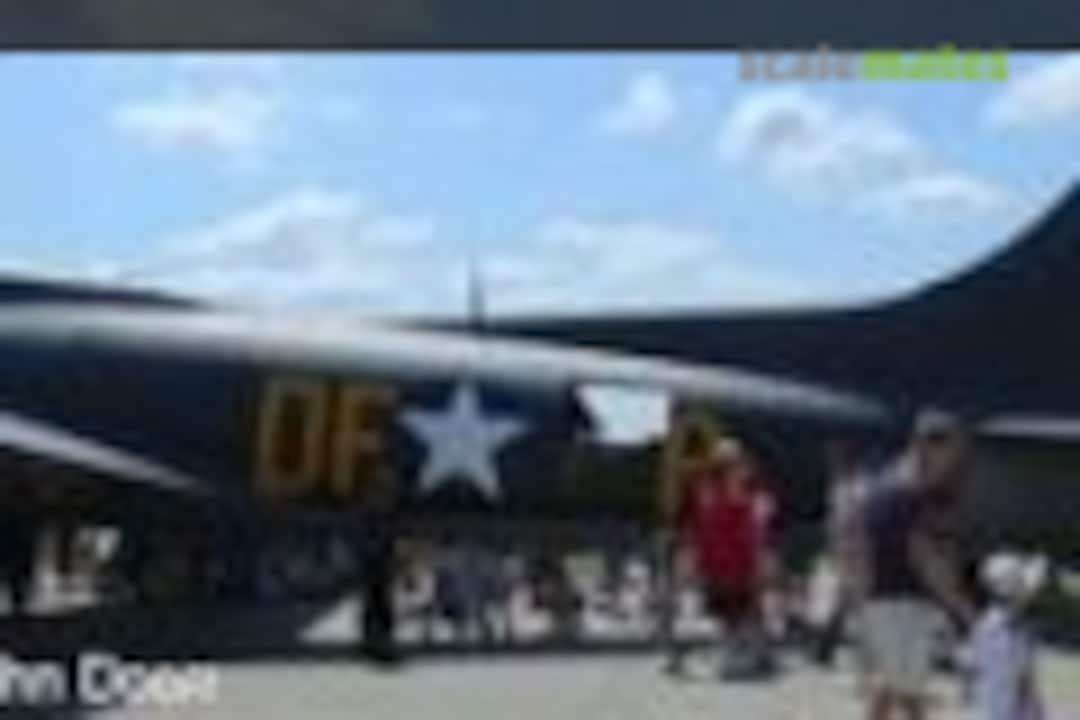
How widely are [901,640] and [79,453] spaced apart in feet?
4.96

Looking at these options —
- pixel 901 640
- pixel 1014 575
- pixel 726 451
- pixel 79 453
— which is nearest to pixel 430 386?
pixel 726 451

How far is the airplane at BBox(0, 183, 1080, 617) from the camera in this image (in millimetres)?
3156

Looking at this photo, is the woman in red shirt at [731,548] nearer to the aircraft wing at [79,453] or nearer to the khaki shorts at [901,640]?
the khaki shorts at [901,640]

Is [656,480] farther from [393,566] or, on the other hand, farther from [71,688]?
[71,688]

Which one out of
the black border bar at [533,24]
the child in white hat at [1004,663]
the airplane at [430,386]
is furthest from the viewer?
the airplane at [430,386]

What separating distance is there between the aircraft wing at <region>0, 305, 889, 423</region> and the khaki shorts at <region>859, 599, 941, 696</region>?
0.36 metres

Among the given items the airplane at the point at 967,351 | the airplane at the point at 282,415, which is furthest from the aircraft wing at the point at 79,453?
the airplane at the point at 967,351

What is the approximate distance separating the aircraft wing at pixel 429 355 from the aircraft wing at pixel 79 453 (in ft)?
0.63

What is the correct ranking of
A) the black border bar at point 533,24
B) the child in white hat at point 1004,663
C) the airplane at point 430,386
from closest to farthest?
the child in white hat at point 1004,663, the black border bar at point 533,24, the airplane at point 430,386

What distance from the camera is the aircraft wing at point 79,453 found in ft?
10.6

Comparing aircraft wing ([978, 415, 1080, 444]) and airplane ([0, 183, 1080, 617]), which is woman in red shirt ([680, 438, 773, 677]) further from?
aircraft wing ([978, 415, 1080, 444])

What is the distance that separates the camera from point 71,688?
321cm

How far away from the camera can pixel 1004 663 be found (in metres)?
2.92

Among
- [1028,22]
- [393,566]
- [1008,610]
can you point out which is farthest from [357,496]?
[1028,22]
